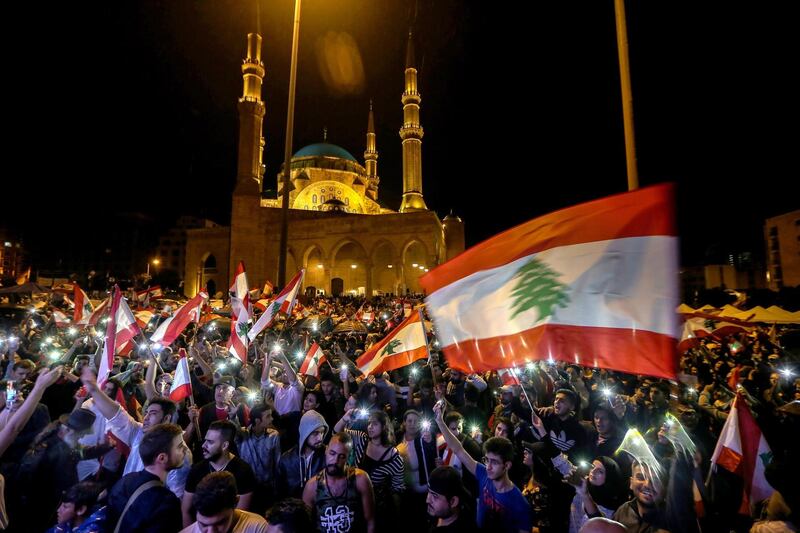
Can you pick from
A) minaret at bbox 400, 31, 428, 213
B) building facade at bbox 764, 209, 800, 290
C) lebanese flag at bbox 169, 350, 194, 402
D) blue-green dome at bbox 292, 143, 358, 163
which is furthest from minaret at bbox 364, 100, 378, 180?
lebanese flag at bbox 169, 350, 194, 402

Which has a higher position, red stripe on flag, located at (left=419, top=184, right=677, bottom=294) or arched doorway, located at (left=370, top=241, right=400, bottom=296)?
arched doorway, located at (left=370, top=241, right=400, bottom=296)

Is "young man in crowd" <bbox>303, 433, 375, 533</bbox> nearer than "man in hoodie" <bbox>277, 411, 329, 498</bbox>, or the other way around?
"young man in crowd" <bbox>303, 433, 375, 533</bbox>

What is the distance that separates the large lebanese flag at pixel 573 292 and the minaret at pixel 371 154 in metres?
65.4

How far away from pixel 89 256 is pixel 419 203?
252 feet

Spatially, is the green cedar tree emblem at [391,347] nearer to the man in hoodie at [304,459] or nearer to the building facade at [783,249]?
the man in hoodie at [304,459]

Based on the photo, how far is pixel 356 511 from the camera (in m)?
3.01

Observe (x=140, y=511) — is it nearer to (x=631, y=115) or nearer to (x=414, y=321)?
(x=414, y=321)

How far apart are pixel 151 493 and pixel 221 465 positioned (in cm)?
84

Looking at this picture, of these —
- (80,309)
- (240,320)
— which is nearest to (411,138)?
(80,309)

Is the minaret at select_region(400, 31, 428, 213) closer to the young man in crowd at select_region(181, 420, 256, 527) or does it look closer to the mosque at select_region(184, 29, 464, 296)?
the mosque at select_region(184, 29, 464, 296)

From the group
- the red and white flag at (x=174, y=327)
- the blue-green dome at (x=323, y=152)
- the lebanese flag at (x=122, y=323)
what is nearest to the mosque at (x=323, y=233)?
the blue-green dome at (x=323, y=152)

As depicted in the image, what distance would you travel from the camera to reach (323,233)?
141 ft

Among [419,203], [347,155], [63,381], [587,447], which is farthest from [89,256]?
[587,447]

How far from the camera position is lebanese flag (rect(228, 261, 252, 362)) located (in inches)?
264
